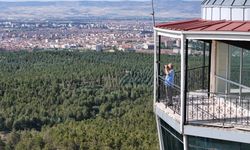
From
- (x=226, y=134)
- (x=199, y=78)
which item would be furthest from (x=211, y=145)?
(x=199, y=78)

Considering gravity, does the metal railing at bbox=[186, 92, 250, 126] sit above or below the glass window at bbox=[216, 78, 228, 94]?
below

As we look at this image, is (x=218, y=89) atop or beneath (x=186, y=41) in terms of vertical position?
beneath

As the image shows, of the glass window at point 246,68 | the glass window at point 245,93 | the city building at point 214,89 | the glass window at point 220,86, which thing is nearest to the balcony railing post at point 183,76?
the city building at point 214,89

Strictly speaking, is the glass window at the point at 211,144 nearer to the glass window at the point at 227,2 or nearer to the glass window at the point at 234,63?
the glass window at the point at 234,63

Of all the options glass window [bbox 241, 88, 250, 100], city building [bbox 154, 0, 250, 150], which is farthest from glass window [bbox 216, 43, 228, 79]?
glass window [bbox 241, 88, 250, 100]

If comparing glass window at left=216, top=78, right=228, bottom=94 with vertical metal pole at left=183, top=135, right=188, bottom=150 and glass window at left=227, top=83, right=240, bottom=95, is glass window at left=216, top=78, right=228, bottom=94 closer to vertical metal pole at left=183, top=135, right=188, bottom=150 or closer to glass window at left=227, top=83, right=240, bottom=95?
glass window at left=227, top=83, right=240, bottom=95

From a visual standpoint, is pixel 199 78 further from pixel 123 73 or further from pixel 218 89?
pixel 123 73

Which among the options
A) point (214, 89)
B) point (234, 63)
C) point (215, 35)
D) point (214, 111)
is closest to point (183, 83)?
point (215, 35)

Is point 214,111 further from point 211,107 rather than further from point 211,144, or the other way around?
point 211,144
